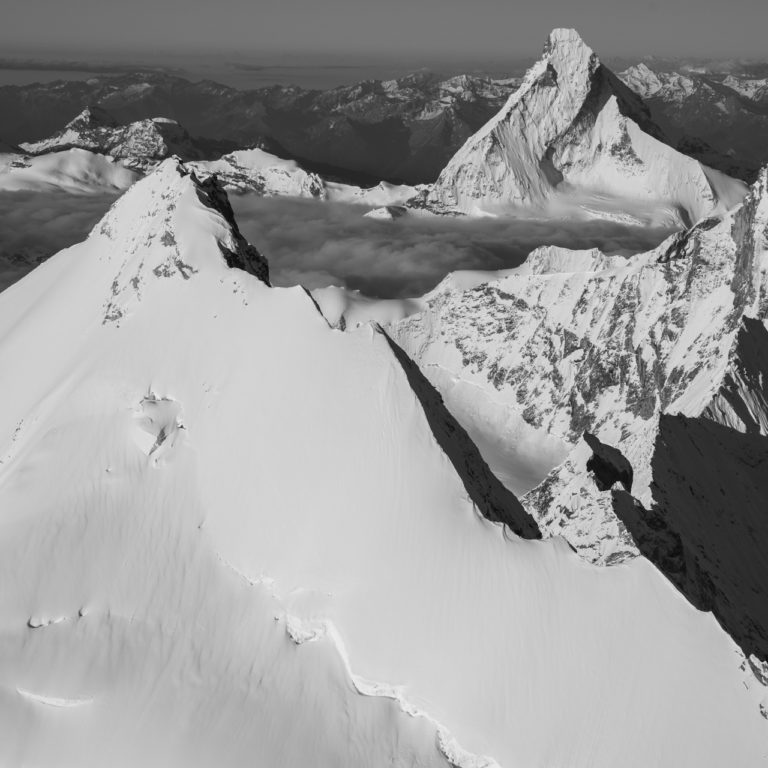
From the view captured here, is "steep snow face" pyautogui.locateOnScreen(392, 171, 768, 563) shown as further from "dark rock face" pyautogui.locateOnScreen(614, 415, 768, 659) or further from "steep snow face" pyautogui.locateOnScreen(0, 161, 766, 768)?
"steep snow face" pyautogui.locateOnScreen(0, 161, 766, 768)

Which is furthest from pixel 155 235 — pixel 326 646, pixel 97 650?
pixel 326 646

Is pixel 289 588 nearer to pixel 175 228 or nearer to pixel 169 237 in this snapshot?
pixel 169 237

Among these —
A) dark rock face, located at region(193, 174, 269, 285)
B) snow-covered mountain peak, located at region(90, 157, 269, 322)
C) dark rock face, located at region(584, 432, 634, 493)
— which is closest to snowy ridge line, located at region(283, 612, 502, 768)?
dark rock face, located at region(584, 432, 634, 493)

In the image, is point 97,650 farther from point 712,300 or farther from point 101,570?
point 712,300

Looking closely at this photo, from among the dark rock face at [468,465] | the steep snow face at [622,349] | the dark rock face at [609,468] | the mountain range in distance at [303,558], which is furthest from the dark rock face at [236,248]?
the steep snow face at [622,349]

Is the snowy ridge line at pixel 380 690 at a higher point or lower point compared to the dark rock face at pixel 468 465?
lower

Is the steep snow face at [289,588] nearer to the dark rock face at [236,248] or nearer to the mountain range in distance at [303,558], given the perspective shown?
the mountain range in distance at [303,558]

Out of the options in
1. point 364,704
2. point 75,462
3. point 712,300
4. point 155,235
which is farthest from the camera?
point 712,300
